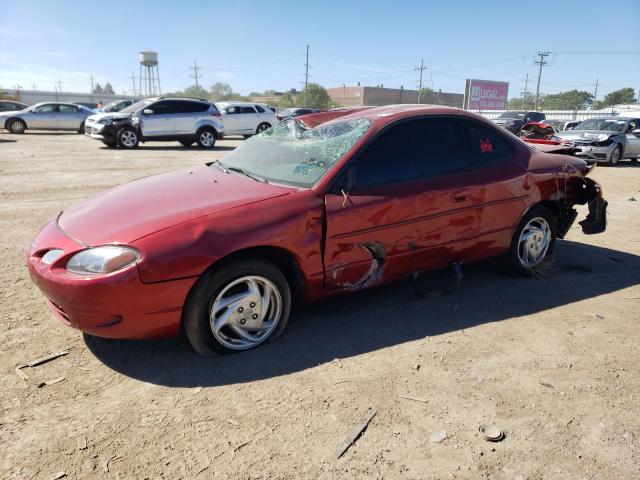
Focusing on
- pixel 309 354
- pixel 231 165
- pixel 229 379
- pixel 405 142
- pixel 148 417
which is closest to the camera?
pixel 148 417

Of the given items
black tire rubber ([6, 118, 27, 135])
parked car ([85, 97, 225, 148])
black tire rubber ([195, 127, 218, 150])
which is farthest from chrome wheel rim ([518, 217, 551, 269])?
black tire rubber ([6, 118, 27, 135])

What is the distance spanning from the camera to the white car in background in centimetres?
2088

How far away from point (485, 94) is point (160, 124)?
6171 cm

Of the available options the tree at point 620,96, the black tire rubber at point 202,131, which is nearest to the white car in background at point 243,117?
the black tire rubber at point 202,131

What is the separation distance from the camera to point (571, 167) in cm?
480

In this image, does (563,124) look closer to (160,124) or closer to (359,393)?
(160,124)

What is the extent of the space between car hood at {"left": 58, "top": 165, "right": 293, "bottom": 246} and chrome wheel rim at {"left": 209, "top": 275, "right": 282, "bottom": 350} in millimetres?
512

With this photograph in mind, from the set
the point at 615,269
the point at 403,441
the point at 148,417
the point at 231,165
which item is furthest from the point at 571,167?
the point at 148,417

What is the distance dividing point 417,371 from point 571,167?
2944 millimetres

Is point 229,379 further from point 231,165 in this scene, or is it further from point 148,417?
point 231,165

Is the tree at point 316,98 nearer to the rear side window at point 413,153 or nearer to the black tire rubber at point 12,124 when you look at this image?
the black tire rubber at point 12,124

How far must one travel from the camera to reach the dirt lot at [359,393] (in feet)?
7.55

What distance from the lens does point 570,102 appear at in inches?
2876

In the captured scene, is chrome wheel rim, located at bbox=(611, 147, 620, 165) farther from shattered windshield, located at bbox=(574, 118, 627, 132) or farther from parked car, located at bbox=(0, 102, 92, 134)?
parked car, located at bbox=(0, 102, 92, 134)
